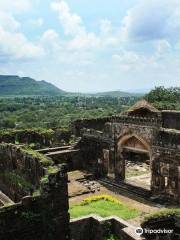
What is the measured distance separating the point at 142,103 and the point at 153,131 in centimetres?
840

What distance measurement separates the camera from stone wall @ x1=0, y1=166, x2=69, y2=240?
12039 millimetres

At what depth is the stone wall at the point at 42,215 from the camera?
12039mm

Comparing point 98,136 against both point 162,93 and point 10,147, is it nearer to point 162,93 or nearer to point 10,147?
point 10,147

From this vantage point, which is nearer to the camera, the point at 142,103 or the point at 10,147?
the point at 10,147

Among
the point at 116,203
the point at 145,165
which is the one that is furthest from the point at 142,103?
the point at 116,203

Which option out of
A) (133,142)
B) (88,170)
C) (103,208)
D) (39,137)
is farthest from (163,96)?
(103,208)

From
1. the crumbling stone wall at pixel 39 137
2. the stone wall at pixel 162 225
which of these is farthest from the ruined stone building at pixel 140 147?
the stone wall at pixel 162 225

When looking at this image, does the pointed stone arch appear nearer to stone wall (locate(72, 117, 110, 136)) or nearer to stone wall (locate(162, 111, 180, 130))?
stone wall (locate(162, 111, 180, 130))

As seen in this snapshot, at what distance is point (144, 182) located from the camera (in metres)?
26.6

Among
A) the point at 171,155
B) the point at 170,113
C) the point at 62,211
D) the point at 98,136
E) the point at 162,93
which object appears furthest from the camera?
the point at 162,93

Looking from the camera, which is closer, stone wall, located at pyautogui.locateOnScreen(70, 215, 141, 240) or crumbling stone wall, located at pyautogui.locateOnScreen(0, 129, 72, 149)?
stone wall, located at pyautogui.locateOnScreen(70, 215, 141, 240)

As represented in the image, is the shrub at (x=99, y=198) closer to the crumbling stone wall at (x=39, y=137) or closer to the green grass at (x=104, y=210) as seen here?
the green grass at (x=104, y=210)

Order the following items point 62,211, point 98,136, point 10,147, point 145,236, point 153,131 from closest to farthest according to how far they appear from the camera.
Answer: point 145,236 → point 62,211 → point 10,147 → point 153,131 → point 98,136

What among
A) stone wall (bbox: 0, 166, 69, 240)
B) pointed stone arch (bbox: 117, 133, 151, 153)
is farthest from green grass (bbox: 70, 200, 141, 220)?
stone wall (bbox: 0, 166, 69, 240)
